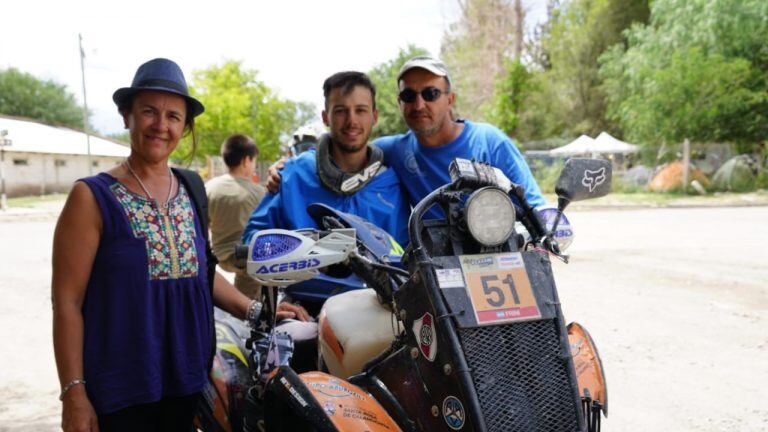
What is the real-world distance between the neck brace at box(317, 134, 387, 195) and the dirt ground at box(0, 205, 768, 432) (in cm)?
237

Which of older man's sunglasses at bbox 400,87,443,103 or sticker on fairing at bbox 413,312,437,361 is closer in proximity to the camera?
sticker on fairing at bbox 413,312,437,361

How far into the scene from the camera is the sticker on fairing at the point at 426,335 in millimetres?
1716

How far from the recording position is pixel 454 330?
1.67 meters

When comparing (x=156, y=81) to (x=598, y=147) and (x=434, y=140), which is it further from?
(x=598, y=147)

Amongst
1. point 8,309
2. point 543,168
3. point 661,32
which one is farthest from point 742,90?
point 8,309

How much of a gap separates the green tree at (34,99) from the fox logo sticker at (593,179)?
170 feet

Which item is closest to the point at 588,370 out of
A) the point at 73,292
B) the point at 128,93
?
the point at 73,292

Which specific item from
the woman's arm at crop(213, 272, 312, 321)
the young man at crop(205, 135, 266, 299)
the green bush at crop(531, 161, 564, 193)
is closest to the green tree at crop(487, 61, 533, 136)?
the green bush at crop(531, 161, 564, 193)

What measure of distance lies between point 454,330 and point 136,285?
1.11 metres

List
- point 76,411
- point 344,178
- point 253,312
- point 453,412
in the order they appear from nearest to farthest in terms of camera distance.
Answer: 1. point 453,412
2. point 76,411
3. point 253,312
4. point 344,178

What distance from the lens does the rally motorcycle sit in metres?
1.67

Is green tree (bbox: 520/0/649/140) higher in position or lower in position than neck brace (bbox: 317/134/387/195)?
higher

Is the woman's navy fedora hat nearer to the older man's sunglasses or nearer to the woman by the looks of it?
the woman

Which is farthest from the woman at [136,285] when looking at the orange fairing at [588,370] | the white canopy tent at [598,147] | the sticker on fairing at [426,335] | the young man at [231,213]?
the white canopy tent at [598,147]
